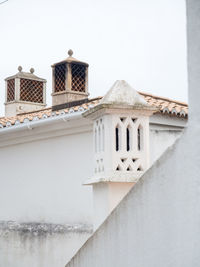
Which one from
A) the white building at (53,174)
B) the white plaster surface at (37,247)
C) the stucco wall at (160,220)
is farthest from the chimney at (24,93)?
the stucco wall at (160,220)

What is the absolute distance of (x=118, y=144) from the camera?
5.88 meters

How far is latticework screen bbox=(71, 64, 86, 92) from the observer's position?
540 inches

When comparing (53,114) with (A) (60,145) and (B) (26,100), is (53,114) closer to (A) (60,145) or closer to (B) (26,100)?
(A) (60,145)

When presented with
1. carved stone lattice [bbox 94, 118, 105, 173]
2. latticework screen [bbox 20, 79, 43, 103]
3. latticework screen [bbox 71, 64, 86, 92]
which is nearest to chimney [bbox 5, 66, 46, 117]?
latticework screen [bbox 20, 79, 43, 103]

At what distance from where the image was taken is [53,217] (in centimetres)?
1084

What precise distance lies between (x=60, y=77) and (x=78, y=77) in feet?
1.47

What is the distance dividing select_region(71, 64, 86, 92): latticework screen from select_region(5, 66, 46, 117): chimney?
3137 millimetres

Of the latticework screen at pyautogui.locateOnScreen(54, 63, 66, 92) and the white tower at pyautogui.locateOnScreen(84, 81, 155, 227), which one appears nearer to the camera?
the white tower at pyautogui.locateOnScreen(84, 81, 155, 227)

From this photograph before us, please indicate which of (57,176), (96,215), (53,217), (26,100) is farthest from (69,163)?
(26,100)

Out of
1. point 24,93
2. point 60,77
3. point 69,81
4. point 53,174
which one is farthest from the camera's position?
point 24,93

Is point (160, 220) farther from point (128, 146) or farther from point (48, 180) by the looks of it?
point (48, 180)

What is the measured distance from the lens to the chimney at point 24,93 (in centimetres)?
1667

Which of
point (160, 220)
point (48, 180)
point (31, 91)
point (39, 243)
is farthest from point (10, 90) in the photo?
point (160, 220)

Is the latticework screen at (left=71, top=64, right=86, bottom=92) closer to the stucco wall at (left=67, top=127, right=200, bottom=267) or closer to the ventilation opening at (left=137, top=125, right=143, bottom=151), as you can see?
the ventilation opening at (left=137, top=125, right=143, bottom=151)
